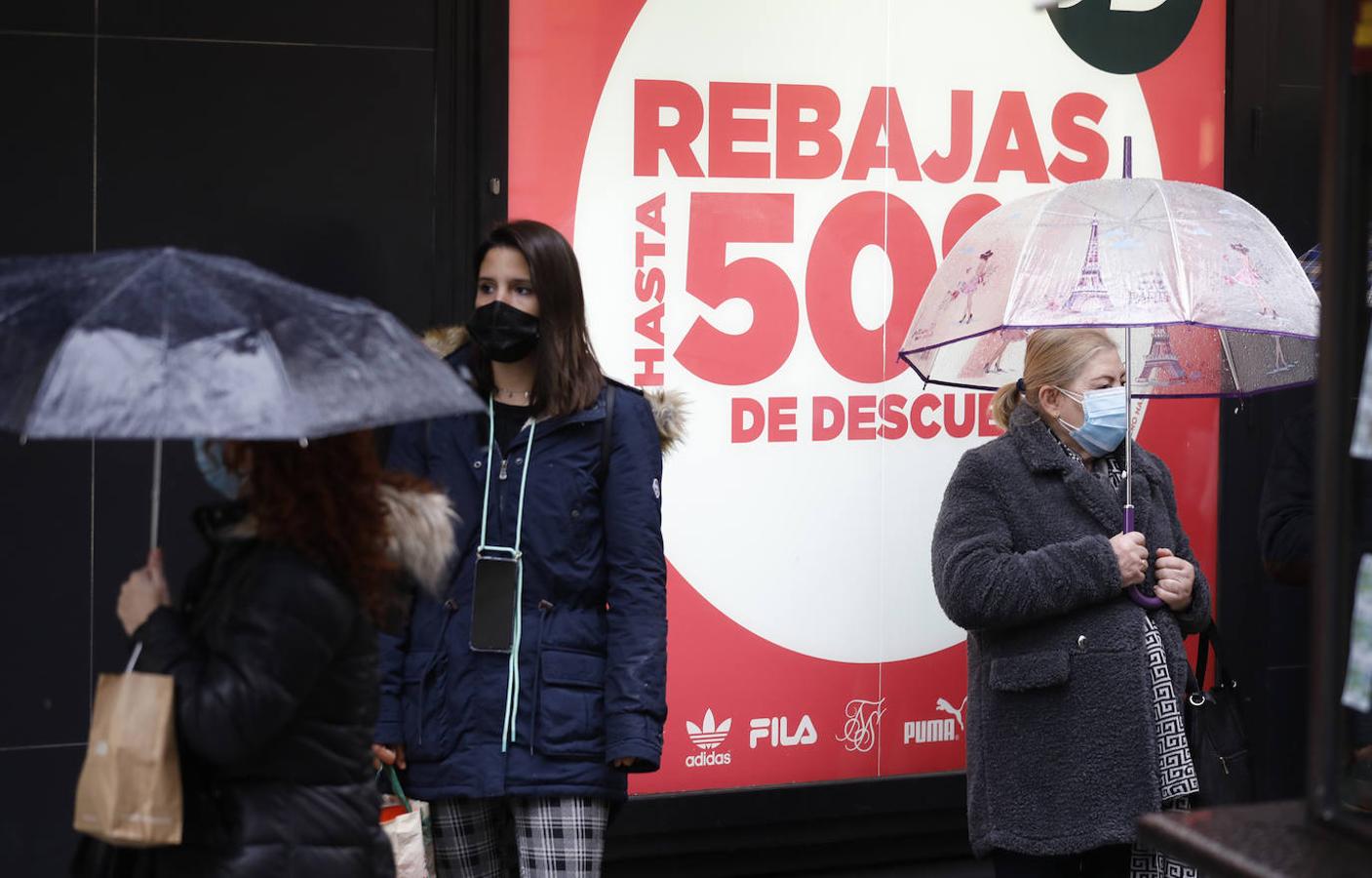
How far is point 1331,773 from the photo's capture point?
222 cm

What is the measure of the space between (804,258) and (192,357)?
11.1 ft

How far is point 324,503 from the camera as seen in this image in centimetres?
298

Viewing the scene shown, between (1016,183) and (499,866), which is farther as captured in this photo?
(1016,183)

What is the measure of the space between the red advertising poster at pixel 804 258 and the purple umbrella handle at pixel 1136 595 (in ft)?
5.09

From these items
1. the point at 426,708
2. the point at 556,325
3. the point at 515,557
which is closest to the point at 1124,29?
the point at 556,325

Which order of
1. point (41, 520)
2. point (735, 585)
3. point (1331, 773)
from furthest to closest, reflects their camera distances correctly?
point (735, 585) → point (41, 520) → point (1331, 773)

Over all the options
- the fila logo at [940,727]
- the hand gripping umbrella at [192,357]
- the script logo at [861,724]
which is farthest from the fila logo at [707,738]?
the hand gripping umbrella at [192,357]

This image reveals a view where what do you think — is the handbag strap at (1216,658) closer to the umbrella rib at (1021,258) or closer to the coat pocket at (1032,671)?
the coat pocket at (1032,671)

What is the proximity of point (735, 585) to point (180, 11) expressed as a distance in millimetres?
2563

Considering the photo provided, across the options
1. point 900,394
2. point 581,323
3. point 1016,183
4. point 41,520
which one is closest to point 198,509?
point 581,323

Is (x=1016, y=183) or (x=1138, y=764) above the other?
(x=1016, y=183)

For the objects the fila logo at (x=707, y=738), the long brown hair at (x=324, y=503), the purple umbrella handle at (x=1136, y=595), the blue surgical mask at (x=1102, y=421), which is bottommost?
the fila logo at (x=707, y=738)

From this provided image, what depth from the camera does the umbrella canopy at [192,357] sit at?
2.60 meters

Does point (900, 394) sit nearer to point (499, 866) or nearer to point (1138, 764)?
point (1138, 764)
